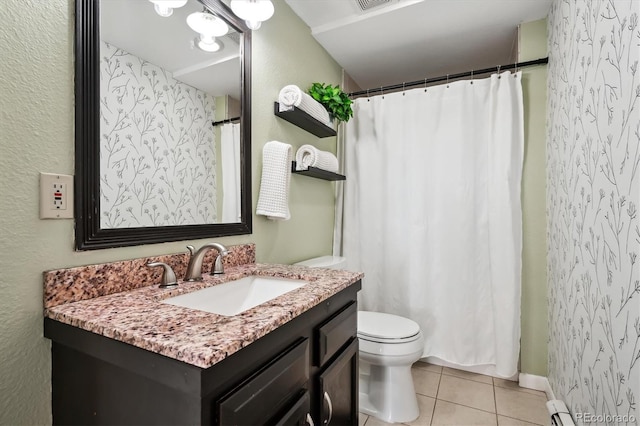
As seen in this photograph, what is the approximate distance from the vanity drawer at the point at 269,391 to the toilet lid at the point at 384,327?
2.79 ft

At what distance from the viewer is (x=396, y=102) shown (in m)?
2.26

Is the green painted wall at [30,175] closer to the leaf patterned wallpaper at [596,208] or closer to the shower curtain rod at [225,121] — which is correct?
the shower curtain rod at [225,121]

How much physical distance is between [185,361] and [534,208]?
83.6 inches

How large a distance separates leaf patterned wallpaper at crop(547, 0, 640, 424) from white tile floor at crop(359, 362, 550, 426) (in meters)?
0.20

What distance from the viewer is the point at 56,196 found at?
2.77 ft

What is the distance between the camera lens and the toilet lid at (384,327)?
1.66m

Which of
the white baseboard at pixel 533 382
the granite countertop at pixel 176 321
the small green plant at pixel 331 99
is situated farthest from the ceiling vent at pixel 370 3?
the white baseboard at pixel 533 382

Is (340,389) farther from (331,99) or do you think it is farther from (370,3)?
(370,3)

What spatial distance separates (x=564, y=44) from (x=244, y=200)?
5.75ft

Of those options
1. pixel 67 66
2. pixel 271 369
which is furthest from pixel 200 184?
pixel 271 369

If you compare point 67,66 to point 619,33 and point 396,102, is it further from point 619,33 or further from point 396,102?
point 396,102

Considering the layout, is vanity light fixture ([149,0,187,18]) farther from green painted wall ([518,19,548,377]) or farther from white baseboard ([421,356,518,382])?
white baseboard ([421,356,518,382])

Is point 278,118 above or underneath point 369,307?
above

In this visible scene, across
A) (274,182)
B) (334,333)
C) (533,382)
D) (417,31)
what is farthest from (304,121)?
(533,382)
